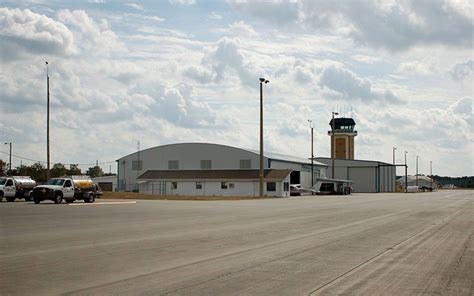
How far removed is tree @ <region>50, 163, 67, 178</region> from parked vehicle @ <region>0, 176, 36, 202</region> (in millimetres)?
68260

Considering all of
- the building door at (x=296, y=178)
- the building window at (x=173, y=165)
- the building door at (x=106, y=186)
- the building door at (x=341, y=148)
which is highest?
the building door at (x=341, y=148)

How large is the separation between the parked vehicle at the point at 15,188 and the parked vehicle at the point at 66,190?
401 centimetres

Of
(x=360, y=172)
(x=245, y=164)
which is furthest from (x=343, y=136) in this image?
(x=245, y=164)

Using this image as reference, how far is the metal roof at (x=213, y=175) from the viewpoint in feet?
280

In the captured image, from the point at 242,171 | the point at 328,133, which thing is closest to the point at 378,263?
the point at 242,171

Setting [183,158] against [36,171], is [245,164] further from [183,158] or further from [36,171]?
[36,171]

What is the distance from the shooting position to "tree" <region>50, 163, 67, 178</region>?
382 ft

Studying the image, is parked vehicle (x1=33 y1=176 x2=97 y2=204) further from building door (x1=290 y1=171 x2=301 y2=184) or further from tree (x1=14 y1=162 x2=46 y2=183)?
tree (x1=14 y1=162 x2=46 y2=183)

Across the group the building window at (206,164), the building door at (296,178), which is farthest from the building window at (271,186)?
the building door at (296,178)

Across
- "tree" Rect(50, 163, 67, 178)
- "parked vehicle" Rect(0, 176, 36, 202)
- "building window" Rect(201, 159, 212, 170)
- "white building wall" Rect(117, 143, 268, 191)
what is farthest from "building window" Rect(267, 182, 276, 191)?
"tree" Rect(50, 163, 67, 178)

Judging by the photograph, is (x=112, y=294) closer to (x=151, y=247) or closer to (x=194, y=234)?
(x=151, y=247)

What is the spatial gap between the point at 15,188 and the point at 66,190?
5.62 metres

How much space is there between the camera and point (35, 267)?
1174 centimetres

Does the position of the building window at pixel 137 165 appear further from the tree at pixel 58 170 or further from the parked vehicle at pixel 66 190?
the parked vehicle at pixel 66 190
